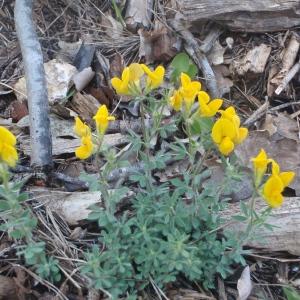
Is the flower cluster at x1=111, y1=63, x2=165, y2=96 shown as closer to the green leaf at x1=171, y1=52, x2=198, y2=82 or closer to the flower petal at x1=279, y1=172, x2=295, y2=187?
the flower petal at x1=279, y1=172, x2=295, y2=187

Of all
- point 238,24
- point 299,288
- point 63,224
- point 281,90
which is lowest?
point 299,288

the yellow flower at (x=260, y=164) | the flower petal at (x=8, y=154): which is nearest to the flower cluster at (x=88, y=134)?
the flower petal at (x=8, y=154)

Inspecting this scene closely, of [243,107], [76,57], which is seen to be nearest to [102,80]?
[76,57]

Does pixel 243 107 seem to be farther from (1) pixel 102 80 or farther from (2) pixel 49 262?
(2) pixel 49 262

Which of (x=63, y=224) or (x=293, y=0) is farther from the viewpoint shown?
(x=293, y=0)

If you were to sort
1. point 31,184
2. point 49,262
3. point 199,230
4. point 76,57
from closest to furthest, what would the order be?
point 49,262, point 199,230, point 31,184, point 76,57

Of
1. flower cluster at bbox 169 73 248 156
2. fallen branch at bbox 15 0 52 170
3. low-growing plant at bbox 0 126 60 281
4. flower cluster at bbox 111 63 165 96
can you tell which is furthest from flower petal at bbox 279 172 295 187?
fallen branch at bbox 15 0 52 170

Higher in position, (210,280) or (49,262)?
(49,262)

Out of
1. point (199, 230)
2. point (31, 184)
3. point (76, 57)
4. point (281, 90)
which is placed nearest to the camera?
point (199, 230)
